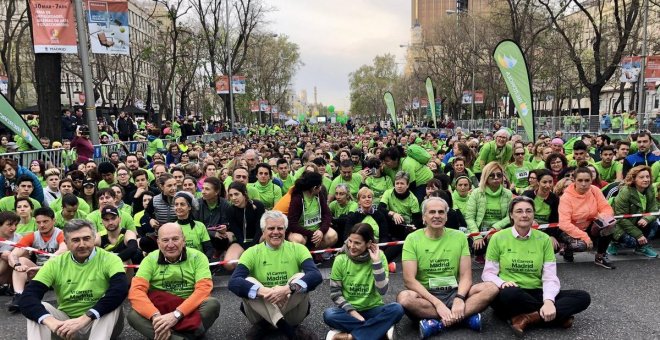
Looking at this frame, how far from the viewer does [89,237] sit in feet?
14.3

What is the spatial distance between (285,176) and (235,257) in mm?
3043

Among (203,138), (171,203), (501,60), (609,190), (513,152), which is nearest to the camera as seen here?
(171,203)

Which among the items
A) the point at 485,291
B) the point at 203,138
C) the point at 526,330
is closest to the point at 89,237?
the point at 485,291

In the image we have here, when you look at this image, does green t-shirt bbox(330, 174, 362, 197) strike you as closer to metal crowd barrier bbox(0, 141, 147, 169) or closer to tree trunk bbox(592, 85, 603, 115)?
metal crowd barrier bbox(0, 141, 147, 169)

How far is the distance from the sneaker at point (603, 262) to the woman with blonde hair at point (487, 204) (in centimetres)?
131

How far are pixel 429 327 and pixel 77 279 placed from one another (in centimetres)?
320

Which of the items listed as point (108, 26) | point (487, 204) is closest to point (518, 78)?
point (487, 204)

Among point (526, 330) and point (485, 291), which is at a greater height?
point (485, 291)

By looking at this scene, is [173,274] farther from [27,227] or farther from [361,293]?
[27,227]

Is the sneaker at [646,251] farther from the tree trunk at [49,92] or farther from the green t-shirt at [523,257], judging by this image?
the tree trunk at [49,92]

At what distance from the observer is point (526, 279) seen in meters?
4.80

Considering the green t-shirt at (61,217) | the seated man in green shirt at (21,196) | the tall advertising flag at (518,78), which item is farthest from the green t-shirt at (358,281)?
the tall advertising flag at (518,78)

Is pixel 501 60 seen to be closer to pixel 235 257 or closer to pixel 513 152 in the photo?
pixel 513 152

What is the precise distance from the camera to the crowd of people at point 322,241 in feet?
14.4
